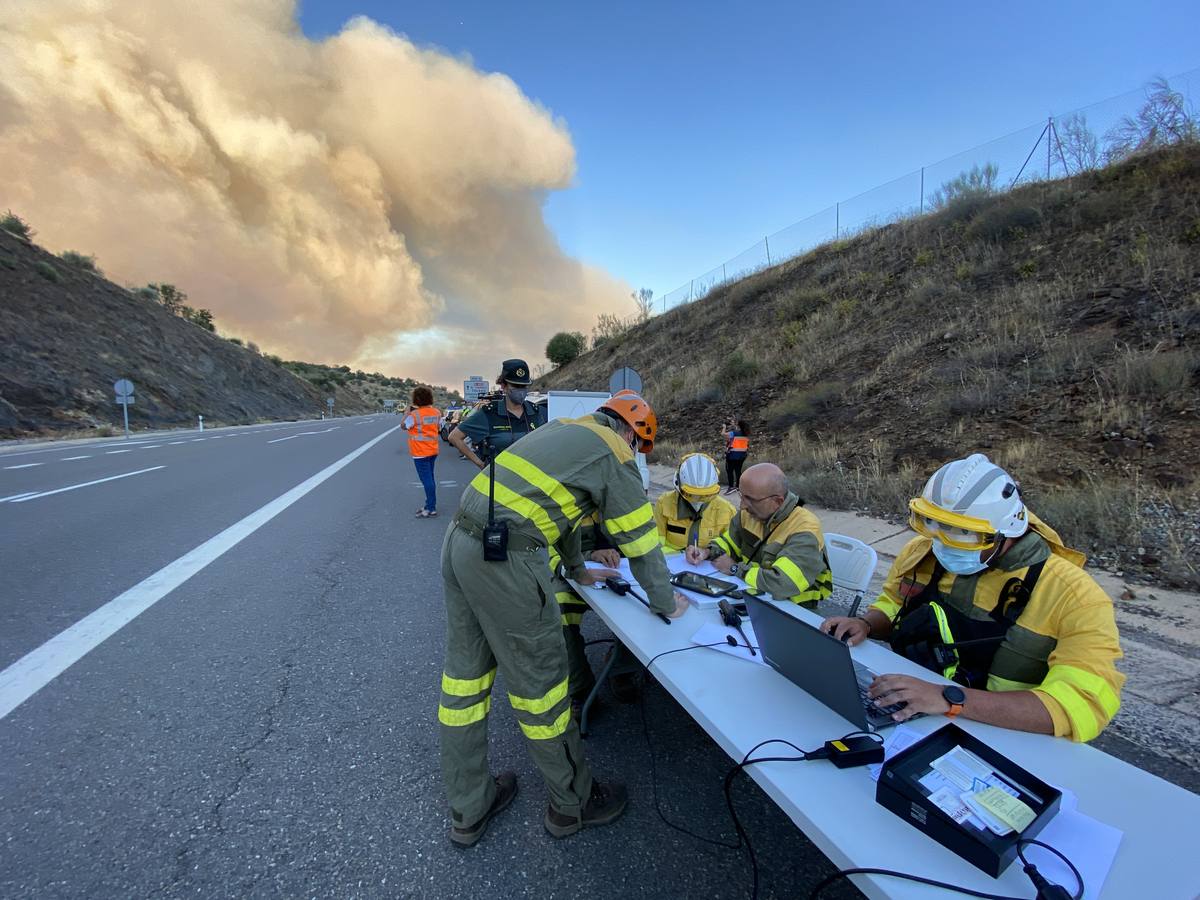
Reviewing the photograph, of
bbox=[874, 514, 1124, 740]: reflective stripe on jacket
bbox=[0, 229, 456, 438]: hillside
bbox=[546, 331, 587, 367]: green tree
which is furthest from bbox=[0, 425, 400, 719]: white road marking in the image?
bbox=[546, 331, 587, 367]: green tree

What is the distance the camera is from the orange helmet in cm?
242

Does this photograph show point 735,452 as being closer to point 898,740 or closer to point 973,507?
point 973,507

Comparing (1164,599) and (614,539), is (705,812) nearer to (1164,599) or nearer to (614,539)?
(614,539)

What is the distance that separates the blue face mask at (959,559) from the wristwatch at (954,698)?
1.76ft

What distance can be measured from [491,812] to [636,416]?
1.79 m

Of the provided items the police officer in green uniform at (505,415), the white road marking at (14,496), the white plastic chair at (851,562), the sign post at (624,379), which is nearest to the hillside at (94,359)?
the white road marking at (14,496)

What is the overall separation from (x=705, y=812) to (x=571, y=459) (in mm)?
1593

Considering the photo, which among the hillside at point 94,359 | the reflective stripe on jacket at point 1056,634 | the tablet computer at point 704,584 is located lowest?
the tablet computer at point 704,584

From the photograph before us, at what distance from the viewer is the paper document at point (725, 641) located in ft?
6.74

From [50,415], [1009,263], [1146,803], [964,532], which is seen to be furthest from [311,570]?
[50,415]

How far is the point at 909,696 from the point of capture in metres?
1.61

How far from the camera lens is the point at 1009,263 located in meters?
11.2

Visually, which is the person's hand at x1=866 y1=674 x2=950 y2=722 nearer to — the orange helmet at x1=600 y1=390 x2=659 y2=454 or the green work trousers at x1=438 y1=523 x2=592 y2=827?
the green work trousers at x1=438 y1=523 x2=592 y2=827

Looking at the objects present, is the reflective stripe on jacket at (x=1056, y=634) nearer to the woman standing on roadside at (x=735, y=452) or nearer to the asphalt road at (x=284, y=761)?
the asphalt road at (x=284, y=761)
